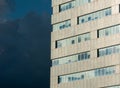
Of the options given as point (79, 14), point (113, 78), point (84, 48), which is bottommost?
point (113, 78)

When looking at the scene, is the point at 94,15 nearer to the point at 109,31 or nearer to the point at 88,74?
the point at 109,31

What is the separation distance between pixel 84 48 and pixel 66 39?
7.30m

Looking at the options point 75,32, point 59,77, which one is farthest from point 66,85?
point 75,32

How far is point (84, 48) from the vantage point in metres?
133

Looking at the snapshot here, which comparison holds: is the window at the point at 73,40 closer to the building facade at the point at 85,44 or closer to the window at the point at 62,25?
the building facade at the point at 85,44

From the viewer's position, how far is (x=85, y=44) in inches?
5256

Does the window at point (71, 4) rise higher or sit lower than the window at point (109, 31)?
higher

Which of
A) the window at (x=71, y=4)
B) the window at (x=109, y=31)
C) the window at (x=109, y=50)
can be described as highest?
the window at (x=71, y=4)

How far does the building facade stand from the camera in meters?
127

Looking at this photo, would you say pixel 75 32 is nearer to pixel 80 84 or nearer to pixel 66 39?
pixel 66 39

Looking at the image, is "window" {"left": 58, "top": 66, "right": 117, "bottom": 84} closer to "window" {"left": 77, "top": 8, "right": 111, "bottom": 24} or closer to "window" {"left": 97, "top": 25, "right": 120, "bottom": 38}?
"window" {"left": 97, "top": 25, "right": 120, "bottom": 38}

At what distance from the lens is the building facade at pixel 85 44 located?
127 metres

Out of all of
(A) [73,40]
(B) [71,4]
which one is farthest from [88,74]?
(B) [71,4]

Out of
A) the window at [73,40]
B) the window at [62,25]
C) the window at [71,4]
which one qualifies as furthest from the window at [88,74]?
the window at [71,4]
